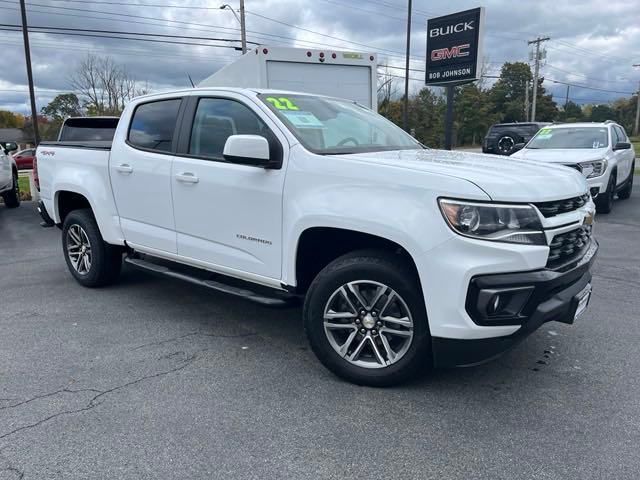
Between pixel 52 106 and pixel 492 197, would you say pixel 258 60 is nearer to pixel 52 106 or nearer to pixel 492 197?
pixel 492 197

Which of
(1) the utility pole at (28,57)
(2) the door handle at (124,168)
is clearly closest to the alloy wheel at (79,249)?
(2) the door handle at (124,168)

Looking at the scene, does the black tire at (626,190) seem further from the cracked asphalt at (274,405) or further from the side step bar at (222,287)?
the side step bar at (222,287)

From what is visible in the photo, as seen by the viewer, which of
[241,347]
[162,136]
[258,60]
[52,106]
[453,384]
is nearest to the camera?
[453,384]

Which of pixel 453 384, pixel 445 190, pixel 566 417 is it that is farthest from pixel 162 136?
pixel 566 417

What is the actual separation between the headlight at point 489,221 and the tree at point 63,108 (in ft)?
141

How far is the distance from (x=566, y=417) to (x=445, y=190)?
1.45 meters

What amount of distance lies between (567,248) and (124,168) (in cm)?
361

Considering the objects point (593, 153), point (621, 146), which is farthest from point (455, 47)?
point (593, 153)

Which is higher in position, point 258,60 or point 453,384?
point 258,60

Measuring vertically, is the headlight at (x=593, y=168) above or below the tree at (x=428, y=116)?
below

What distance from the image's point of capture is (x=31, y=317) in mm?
4711

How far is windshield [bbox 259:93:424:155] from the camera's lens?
12.1 ft

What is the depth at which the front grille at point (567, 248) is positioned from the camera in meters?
2.98

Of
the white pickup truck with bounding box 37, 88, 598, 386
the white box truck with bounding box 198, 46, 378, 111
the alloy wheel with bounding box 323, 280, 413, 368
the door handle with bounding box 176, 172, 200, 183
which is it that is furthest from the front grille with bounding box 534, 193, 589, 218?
the white box truck with bounding box 198, 46, 378, 111
